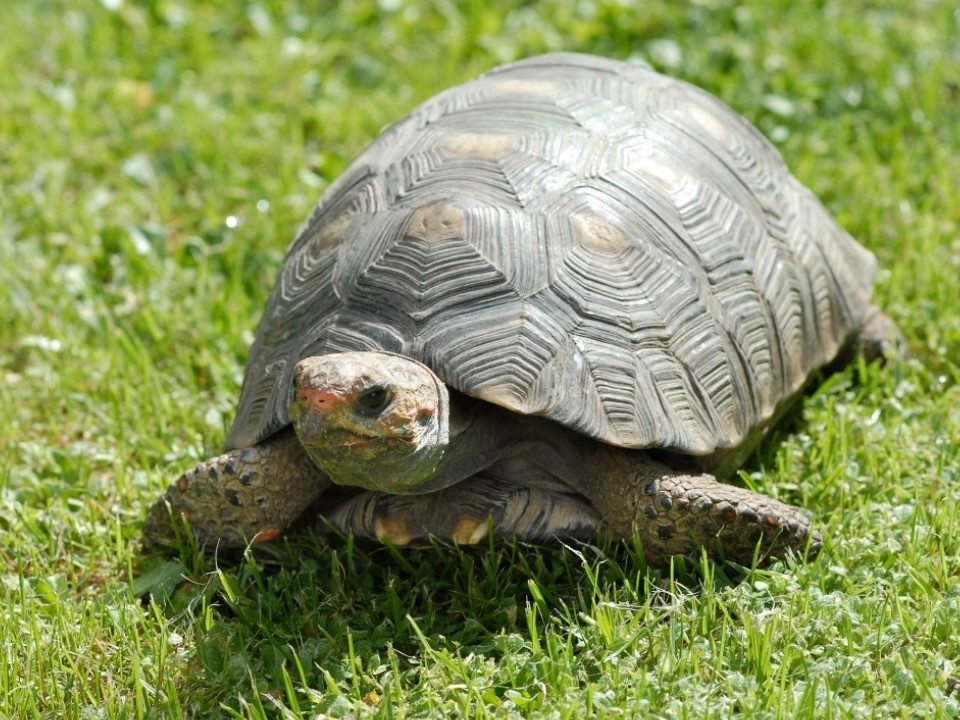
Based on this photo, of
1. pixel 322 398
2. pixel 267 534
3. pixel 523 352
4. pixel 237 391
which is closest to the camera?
pixel 322 398

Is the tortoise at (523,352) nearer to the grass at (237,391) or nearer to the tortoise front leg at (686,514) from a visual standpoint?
the tortoise front leg at (686,514)

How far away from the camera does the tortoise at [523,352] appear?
310 centimetres

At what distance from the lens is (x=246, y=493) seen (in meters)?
3.35

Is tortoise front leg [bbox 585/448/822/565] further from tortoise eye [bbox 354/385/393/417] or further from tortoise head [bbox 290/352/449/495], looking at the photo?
tortoise eye [bbox 354/385/393/417]

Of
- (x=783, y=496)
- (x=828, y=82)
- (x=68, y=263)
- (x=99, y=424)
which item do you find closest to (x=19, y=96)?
(x=68, y=263)

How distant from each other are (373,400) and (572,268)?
714 mm

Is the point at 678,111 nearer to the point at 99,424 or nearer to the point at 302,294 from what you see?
the point at 302,294

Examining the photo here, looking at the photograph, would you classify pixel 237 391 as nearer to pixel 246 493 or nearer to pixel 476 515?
pixel 246 493

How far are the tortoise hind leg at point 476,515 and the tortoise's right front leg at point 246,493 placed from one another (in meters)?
0.17

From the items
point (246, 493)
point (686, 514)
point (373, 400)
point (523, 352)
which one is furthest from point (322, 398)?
point (686, 514)

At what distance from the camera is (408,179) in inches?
141

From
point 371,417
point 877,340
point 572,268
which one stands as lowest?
point 877,340

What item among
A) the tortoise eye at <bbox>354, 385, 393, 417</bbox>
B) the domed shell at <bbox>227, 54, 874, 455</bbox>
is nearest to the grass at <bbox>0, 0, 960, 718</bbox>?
the domed shell at <bbox>227, 54, 874, 455</bbox>

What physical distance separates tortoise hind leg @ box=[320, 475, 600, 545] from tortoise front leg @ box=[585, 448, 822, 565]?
0.08m
